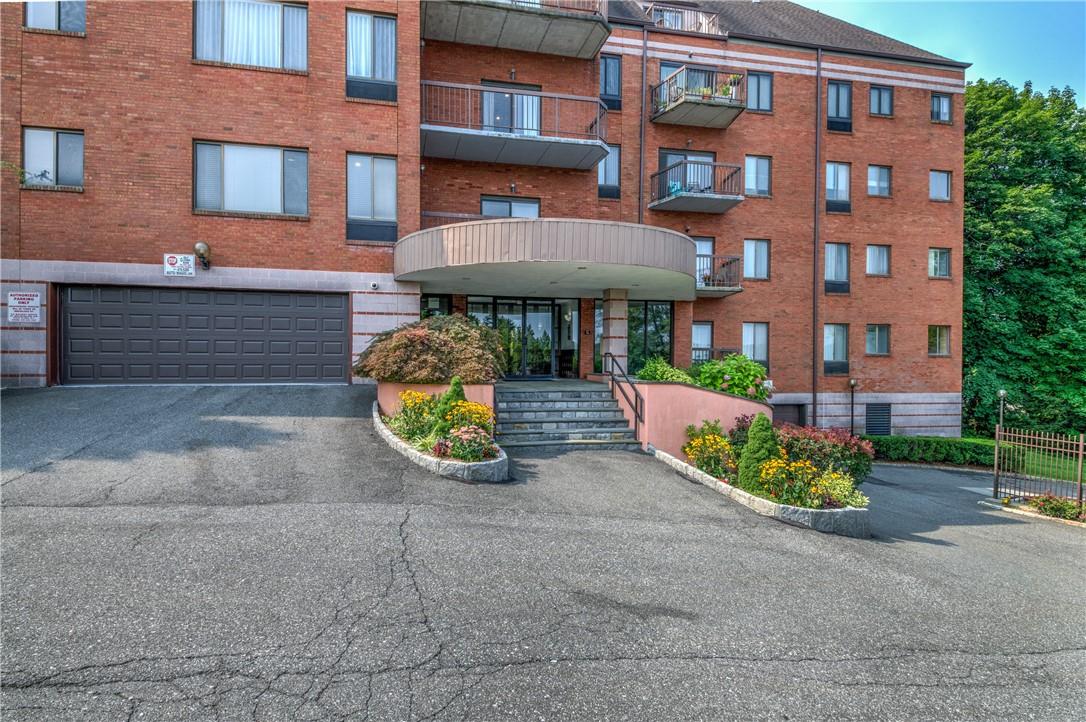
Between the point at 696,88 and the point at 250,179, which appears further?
the point at 696,88

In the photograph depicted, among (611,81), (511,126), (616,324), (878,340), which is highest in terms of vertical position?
(611,81)

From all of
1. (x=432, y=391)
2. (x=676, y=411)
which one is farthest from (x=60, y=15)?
(x=676, y=411)

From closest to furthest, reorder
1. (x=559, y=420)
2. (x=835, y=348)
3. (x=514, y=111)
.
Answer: (x=559, y=420), (x=514, y=111), (x=835, y=348)

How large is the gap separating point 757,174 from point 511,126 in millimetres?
9823

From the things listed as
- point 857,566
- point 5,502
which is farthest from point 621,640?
point 5,502

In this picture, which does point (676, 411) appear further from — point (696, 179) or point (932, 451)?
point (932, 451)

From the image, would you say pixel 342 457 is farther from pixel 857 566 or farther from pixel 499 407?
pixel 857 566

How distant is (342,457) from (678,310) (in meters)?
12.7

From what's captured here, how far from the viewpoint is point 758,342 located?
2020 centimetres

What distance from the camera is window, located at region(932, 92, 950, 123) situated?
2180 cm

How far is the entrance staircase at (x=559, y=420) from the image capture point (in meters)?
11.3

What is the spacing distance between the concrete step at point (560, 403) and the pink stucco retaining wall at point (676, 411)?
768 millimetres

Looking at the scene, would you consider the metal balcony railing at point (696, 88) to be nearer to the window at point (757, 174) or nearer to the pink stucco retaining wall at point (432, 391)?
the window at point (757, 174)

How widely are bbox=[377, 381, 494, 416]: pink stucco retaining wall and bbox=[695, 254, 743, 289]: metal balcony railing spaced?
1046 centimetres
